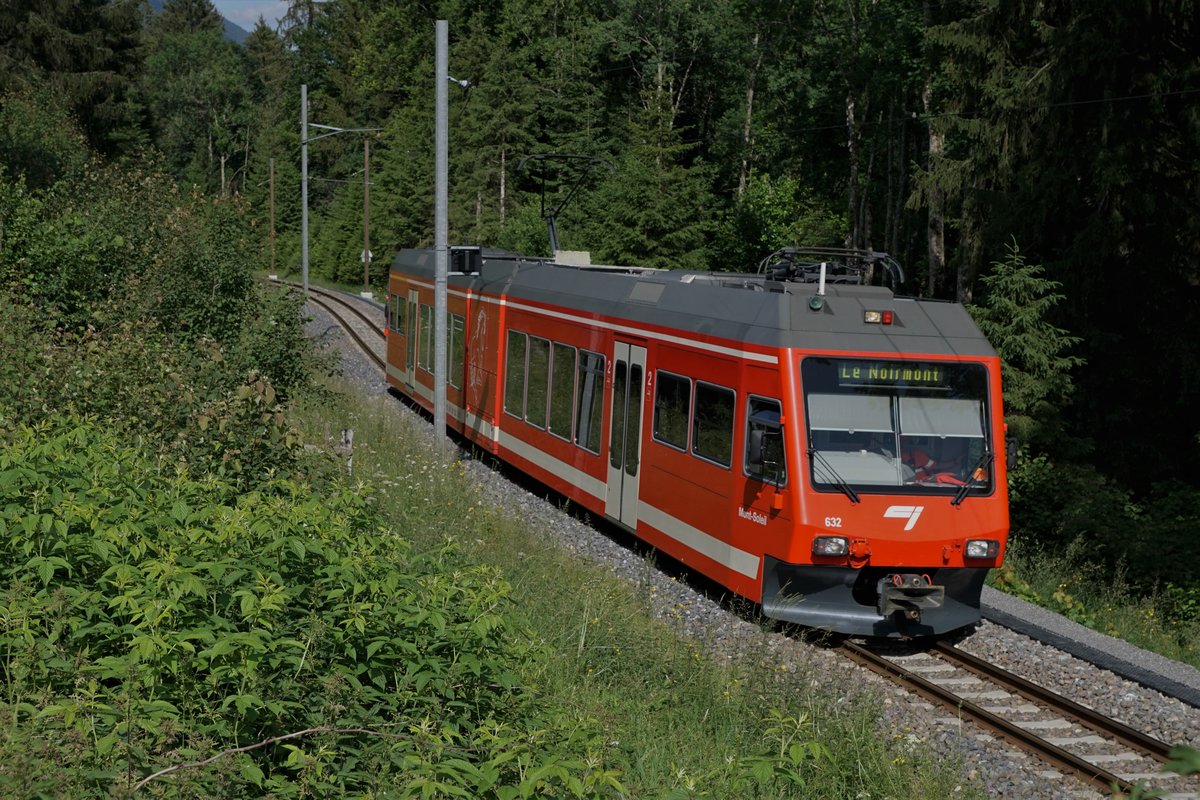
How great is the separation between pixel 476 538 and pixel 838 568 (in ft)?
12.0

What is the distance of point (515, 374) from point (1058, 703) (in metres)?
10.3

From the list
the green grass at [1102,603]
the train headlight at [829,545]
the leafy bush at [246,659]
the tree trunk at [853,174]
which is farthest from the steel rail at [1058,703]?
the tree trunk at [853,174]

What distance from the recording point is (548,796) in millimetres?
4957

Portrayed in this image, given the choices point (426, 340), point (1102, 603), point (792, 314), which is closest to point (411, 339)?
point (426, 340)

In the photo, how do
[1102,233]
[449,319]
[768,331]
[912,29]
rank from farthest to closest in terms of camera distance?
[912,29] → [1102,233] → [449,319] → [768,331]

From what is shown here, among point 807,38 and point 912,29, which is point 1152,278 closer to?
point 912,29

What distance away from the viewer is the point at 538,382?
55.9 ft

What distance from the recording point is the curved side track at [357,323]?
108 feet

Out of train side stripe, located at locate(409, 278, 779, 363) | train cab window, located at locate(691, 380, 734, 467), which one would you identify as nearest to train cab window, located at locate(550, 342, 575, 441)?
train side stripe, located at locate(409, 278, 779, 363)

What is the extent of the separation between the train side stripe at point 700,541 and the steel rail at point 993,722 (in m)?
1.07

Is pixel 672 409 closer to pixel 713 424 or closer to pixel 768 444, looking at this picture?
pixel 713 424

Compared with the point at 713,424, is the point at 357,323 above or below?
below

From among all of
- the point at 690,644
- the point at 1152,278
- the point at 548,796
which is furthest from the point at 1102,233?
the point at 548,796

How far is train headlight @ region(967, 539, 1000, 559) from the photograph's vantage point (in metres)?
10.7
